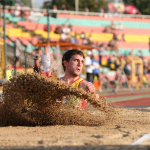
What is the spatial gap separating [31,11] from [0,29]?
4.30m

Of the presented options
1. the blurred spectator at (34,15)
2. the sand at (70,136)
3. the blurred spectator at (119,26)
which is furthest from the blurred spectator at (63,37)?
the sand at (70,136)

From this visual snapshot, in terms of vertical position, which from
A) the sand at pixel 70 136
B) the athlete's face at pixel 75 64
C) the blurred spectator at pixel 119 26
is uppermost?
the blurred spectator at pixel 119 26

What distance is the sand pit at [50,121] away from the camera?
3.82 m

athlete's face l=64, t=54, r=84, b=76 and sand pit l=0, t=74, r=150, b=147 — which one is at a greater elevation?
athlete's face l=64, t=54, r=84, b=76

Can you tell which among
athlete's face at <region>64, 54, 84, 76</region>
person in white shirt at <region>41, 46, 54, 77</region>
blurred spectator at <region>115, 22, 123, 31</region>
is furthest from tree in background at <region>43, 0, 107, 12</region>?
athlete's face at <region>64, 54, 84, 76</region>

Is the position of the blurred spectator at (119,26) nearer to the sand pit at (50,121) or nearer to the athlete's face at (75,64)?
the athlete's face at (75,64)

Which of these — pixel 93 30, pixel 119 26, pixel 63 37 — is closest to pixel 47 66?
pixel 63 37

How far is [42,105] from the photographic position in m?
5.04

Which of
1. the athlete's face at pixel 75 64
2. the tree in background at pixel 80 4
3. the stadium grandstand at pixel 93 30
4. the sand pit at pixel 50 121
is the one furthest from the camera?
the tree in background at pixel 80 4

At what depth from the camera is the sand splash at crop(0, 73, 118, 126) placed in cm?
468

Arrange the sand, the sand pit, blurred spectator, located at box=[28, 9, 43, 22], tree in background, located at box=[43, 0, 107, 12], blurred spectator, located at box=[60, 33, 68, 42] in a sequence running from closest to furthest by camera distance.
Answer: the sand < the sand pit < blurred spectator, located at box=[60, 33, 68, 42] < blurred spectator, located at box=[28, 9, 43, 22] < tree in background, located at box=[43, 0, 107, 12]

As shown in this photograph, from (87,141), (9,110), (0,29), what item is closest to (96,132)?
(87,141)

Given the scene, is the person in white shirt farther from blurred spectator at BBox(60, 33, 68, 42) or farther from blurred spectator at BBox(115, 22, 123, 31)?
blurred spectator at BBox(115, 22, 123, 31)

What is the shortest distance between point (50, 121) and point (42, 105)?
303mm
